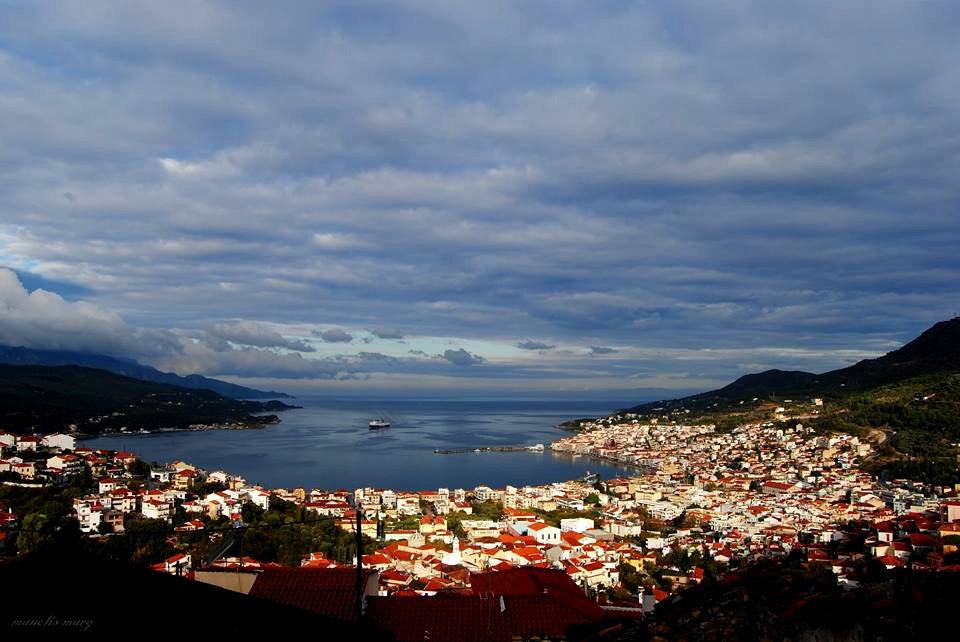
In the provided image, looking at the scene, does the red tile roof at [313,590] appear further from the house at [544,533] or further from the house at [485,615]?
the house at [544,533]

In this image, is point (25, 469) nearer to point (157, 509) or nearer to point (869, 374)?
point (157, 509)

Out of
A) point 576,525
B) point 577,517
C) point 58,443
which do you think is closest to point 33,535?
point 576,525

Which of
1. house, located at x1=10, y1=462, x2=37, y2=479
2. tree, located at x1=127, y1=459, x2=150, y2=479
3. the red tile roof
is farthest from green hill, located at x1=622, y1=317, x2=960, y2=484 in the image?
house, located at x1=10, y1=462, x2=37, y2=479

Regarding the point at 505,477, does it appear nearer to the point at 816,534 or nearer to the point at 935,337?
the point at 816,534

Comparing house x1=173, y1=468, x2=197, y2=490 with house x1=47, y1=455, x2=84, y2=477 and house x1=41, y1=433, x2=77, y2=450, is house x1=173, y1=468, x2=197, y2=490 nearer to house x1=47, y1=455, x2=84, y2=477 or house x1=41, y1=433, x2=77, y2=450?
house x1=47, y1=455, x2=84, y2=477

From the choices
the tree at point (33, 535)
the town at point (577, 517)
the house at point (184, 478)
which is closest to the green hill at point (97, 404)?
the town at point (577, 517)

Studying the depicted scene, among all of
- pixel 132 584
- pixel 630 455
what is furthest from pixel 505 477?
pixel 132 584
